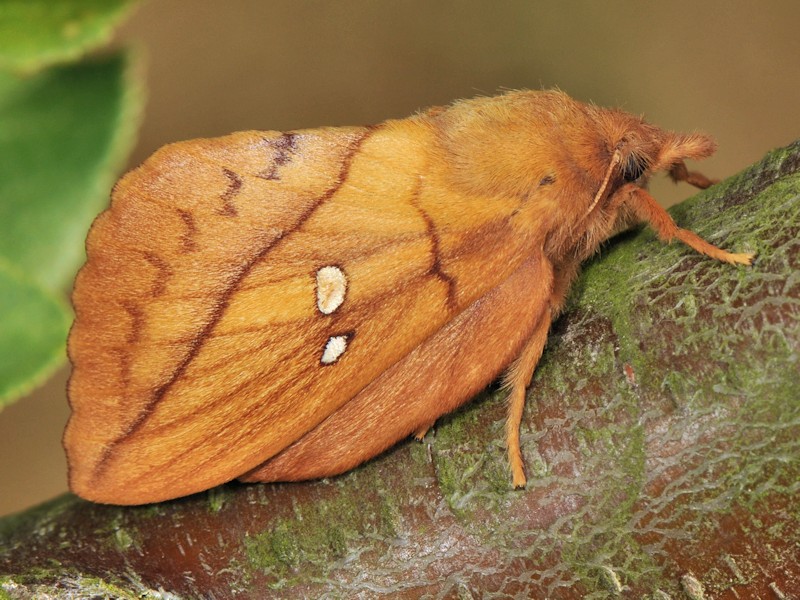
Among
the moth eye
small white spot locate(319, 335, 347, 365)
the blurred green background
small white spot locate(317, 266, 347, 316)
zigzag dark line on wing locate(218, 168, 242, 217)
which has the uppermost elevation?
the moth eye

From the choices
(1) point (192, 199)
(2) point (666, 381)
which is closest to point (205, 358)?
(1) point (192, 199)

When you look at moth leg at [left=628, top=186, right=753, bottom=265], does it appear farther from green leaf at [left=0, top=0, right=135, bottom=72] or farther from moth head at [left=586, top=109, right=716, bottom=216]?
green leaf at [left=0, top=0, right=135, bottom=72]

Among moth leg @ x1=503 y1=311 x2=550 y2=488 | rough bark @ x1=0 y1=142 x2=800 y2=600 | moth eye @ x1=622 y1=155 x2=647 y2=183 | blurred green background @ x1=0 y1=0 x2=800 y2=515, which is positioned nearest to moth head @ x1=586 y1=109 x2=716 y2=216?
moth eye @ x1=622 y1=155 x2=647 y2=183

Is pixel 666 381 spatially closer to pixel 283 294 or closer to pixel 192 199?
pixel 283 294

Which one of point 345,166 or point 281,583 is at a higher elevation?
point 345,166

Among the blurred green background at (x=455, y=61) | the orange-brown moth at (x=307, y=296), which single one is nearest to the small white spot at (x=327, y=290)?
the orange-brown moth at (x=307, y=296)

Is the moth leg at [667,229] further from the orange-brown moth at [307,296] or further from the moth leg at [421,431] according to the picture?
the moth leg at [421,431]
